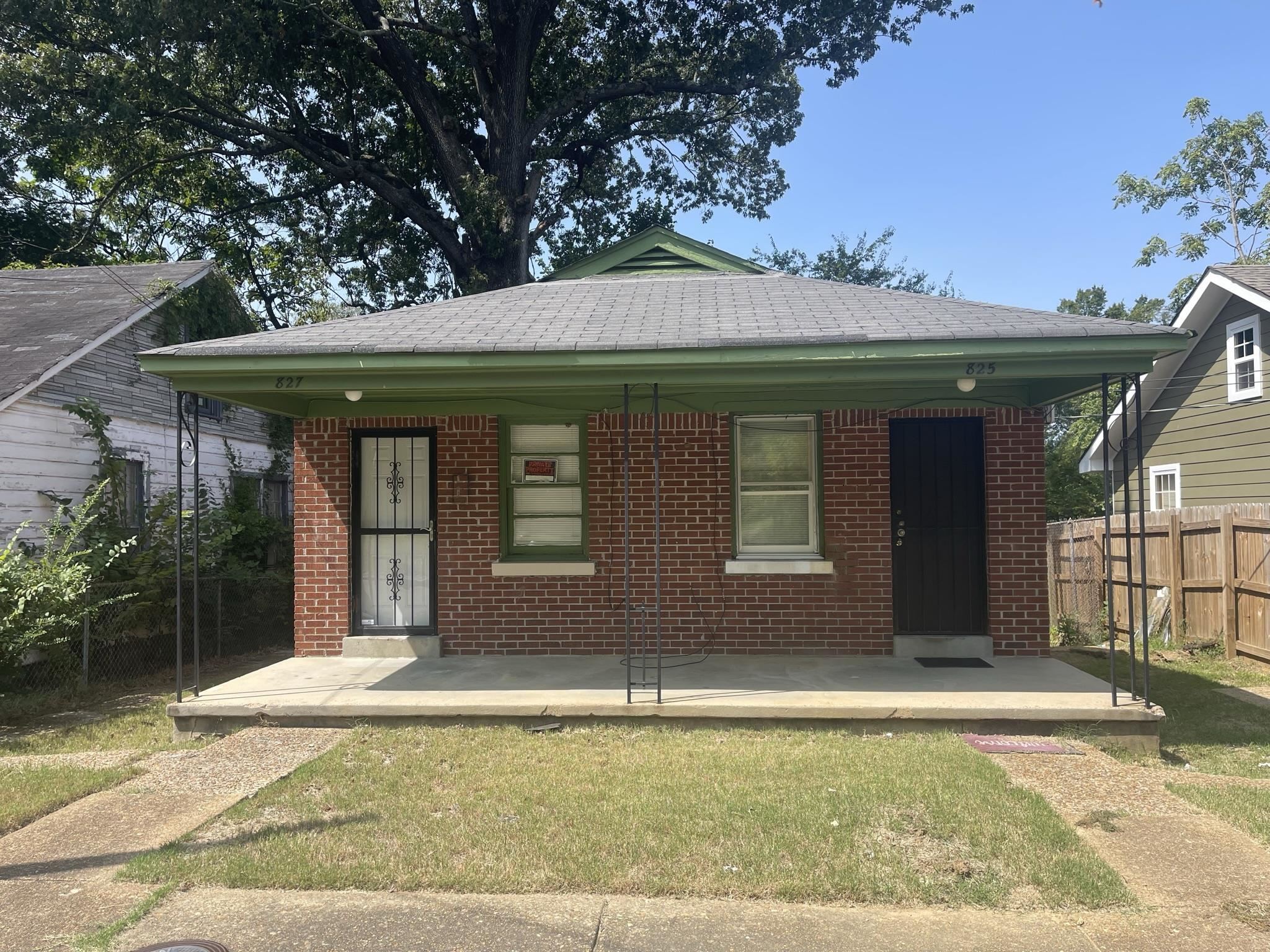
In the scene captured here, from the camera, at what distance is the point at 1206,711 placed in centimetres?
770

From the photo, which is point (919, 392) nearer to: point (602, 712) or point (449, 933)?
point (602, 712)

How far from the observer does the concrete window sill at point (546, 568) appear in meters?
8.75

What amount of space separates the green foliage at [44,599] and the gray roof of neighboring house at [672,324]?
310 centimetres

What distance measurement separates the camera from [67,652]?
9.09 metres

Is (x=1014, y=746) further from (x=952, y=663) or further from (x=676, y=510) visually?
(x=676, y=510)

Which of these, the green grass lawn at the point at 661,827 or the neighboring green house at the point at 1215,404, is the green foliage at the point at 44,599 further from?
the neighboring green house at the point at 1215,404

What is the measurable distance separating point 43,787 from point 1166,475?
669 inches

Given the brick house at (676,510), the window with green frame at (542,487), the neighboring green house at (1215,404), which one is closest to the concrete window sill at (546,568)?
the brick house at (676,510)

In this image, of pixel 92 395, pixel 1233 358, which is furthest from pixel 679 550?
pixel 1233 358

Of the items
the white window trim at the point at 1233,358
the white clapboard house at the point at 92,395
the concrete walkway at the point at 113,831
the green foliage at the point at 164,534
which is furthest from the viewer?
the white window trim at the point at 1233,358

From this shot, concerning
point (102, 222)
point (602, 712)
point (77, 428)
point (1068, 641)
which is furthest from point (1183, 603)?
point (102, 222)

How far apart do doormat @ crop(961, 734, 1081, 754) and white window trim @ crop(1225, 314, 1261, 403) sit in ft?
30.9

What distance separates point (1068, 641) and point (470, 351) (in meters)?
9.95

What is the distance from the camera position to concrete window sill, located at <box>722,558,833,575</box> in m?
8.55
